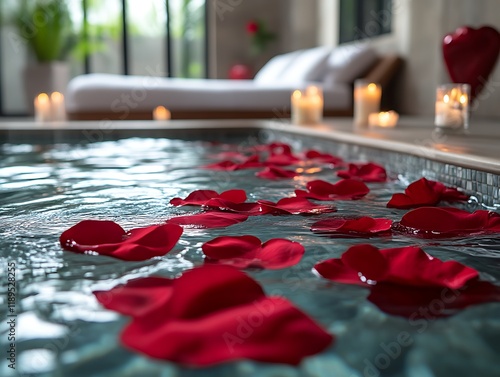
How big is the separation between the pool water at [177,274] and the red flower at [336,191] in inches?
1.2

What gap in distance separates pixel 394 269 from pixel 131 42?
267 inches

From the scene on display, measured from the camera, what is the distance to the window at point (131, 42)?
6.91 metres

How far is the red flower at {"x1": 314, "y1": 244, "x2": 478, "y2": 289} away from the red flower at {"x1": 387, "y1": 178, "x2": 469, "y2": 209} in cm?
48

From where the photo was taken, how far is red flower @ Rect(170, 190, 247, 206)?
1187mm

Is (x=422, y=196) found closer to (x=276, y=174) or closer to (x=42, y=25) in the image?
(x=276, y=174)

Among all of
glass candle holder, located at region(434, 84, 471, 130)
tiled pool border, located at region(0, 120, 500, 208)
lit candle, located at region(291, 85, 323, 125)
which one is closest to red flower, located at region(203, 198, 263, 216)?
tiled pool border, located at region(0, 120, 500, 208)

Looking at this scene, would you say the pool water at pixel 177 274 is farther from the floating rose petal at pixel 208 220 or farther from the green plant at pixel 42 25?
the green plant at pixel 42 25

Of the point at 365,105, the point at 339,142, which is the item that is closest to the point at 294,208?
the point at 339,142

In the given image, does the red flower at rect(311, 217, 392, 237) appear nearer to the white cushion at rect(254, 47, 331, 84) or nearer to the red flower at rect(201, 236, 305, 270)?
the red flower at rect(201, 236, 305, 270)

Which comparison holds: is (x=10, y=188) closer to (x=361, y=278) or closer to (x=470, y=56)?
(x=361, y=278)

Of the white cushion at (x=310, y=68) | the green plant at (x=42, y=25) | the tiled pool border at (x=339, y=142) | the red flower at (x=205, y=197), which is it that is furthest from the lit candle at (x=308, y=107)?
the green plant at (x=42, y=25)

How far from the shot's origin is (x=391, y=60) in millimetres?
4383

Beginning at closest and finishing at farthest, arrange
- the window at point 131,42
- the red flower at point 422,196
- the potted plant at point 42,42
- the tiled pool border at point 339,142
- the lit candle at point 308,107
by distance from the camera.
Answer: the red flower at point 422,196 < the tiled pool border at point 339,142 < the lit candle at point 308,107 < the potted plant at point 42,42 < the window at point 131,42

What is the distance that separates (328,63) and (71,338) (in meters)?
4.19
